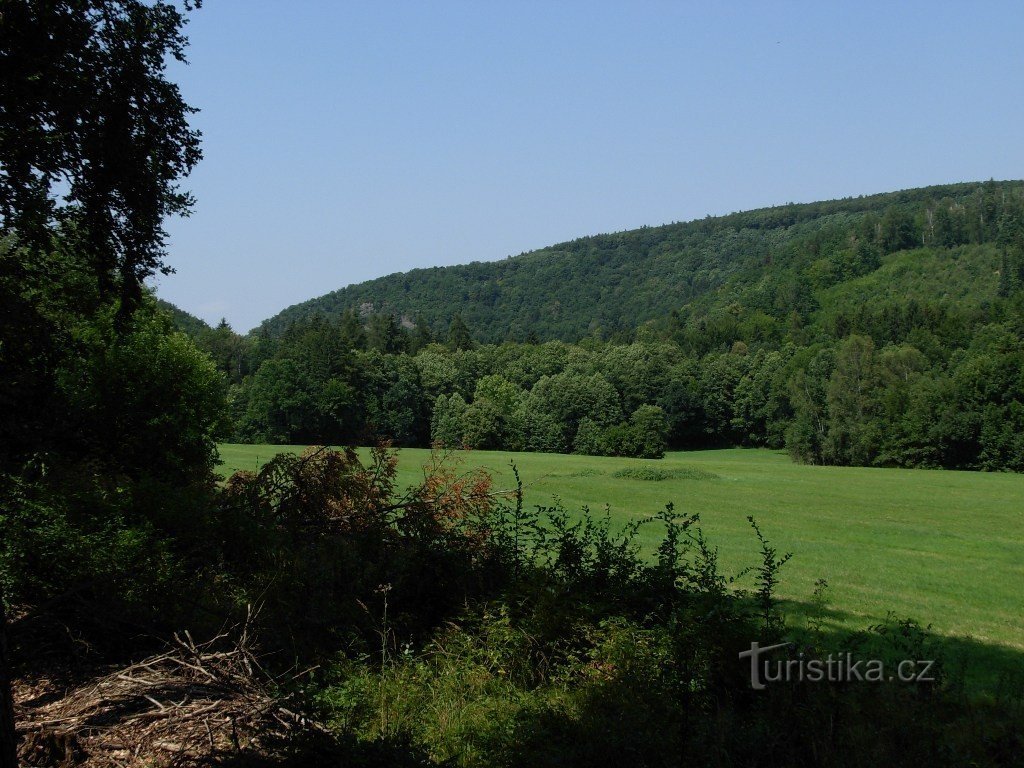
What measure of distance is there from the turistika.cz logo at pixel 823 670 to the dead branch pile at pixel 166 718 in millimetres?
3909

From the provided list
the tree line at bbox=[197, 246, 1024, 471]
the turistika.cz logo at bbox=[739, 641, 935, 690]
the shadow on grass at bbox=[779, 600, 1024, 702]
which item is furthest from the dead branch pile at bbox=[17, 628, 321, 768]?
the tree line at bbox=[197, 246, 1024, 471]

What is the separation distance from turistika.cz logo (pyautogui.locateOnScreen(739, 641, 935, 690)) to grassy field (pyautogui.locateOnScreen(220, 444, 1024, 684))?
4353 millimetres

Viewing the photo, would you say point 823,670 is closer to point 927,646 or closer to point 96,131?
point 927,646

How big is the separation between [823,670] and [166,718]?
5.48m

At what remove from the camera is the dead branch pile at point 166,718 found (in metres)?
5.48

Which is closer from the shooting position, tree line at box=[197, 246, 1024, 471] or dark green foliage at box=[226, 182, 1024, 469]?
tree line at box=[197, 246, 1024, 471]

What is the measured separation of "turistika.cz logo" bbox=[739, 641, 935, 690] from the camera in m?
6.67

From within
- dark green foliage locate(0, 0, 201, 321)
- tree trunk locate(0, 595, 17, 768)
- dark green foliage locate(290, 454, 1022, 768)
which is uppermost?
dark green foliage locate(0, 0, 201, 321)

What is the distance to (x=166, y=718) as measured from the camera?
233 inches

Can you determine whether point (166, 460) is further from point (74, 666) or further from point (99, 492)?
point (74, 666)

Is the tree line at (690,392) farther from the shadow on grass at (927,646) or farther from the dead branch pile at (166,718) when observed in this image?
the dead branch pile at (166,718)

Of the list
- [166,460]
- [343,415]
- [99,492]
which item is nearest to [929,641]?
[99,492]

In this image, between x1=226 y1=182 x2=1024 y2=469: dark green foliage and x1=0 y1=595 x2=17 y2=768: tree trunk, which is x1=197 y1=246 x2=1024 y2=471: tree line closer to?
x1=226 y1=182 x2=1024 y2=469: dark green foliage

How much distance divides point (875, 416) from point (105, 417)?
71.6m
